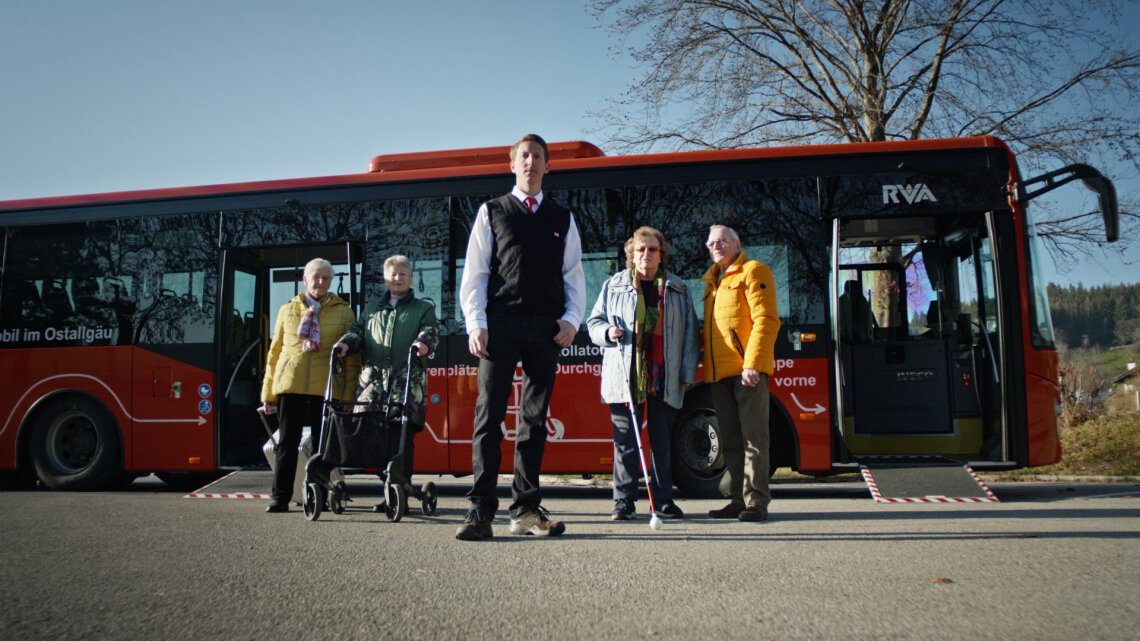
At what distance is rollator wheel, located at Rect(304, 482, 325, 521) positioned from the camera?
5715 millimetres

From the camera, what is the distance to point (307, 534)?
505 cm

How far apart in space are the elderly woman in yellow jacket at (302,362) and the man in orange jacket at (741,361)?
2685 mm

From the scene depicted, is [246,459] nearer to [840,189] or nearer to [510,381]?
[510,381]

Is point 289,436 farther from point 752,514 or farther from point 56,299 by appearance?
point 56,299

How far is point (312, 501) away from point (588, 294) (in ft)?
10.3

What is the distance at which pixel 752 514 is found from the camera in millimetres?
5547

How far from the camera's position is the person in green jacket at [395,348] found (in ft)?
19.7

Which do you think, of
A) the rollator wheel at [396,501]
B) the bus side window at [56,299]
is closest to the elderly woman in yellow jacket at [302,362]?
the rollator wheel at [396,501]

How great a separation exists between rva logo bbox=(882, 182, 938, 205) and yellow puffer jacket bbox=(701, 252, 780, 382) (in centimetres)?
246

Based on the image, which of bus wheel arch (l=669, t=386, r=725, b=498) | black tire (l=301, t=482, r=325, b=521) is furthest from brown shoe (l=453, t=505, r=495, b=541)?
bus wheel arch (l=669, t=386, r=725, b=498)

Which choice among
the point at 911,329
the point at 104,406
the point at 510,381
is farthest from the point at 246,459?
the point at 911,329

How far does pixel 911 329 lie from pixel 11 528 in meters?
7.62

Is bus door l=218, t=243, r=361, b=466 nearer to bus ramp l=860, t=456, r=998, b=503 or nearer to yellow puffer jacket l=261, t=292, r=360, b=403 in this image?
yellow puffer jacket l=261, t=292, r=360, b=403

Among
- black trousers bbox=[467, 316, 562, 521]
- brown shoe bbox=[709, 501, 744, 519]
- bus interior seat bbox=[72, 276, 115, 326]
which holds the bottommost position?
brown shoe bbox=[709, 501, 744, 519]
